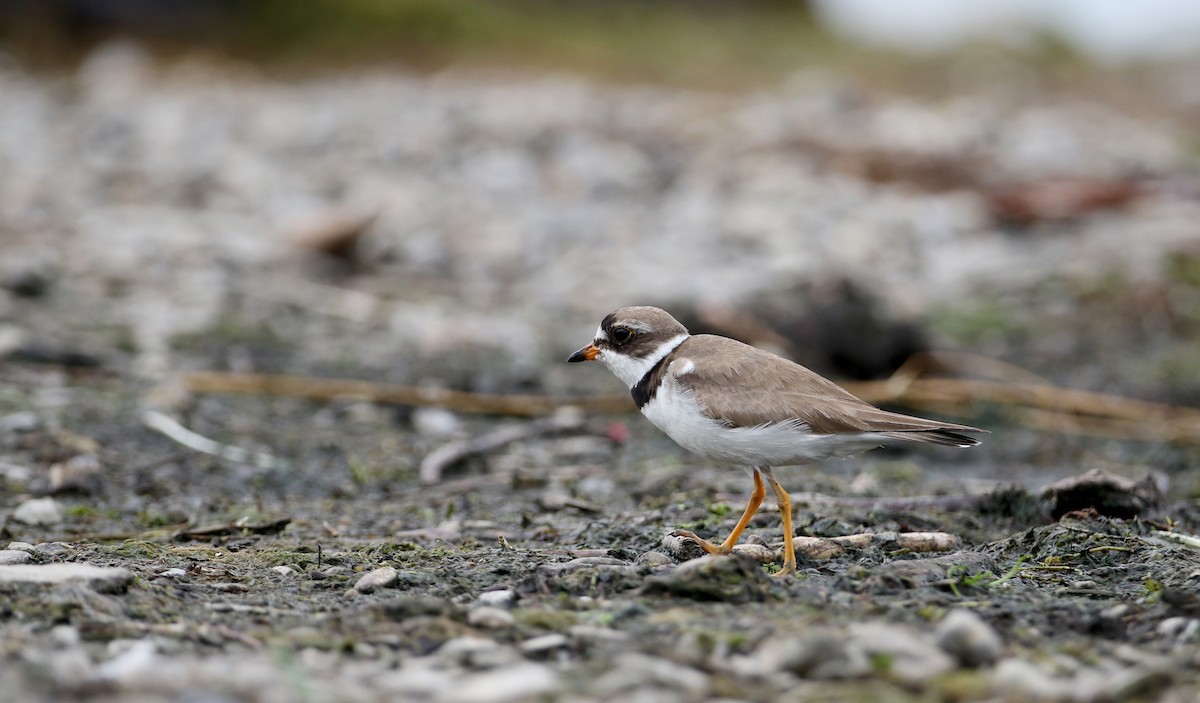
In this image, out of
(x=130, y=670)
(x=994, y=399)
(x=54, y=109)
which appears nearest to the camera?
(x=130, y=670)

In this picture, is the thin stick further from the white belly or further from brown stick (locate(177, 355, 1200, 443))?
the white belly

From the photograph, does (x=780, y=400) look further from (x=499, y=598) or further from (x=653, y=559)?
(x=499, y=598)

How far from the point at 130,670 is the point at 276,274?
6.75m

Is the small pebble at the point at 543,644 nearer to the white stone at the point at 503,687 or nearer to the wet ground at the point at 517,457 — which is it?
the wet ground at the point at 517,457

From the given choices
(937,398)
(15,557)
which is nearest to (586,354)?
(15,557)

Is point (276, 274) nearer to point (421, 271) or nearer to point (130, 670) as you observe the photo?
point (421, 271)

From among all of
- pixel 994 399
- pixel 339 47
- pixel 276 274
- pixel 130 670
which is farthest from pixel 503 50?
pixel 130 670

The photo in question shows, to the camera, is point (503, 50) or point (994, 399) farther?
point (503, 50)

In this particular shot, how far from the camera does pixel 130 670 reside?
2631 mm

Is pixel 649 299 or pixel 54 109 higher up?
pixel 54 109

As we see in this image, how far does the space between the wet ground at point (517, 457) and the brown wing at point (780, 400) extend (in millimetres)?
410

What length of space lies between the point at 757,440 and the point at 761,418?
2.7 inches

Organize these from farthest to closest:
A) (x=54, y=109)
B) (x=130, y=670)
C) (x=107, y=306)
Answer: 1. (x=54, y=109)
2. (x=107, y=306)
3. (x=130, y=670)

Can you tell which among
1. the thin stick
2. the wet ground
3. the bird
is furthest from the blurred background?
the bird
